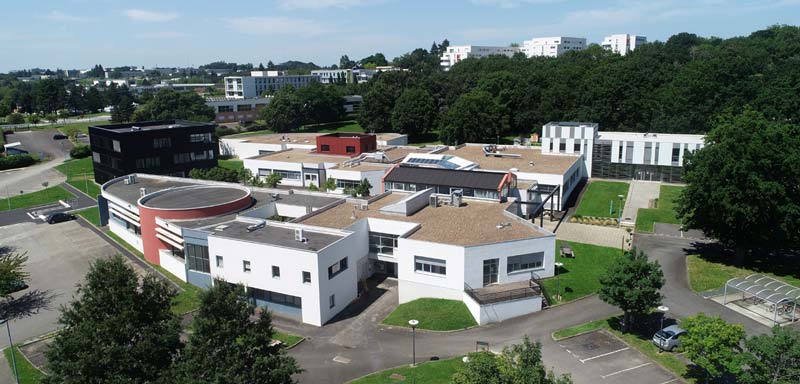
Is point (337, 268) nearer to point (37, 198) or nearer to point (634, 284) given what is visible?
point (634, 284)

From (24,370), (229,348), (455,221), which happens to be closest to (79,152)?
(24,370)

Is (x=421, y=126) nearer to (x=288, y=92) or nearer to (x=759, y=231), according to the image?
(x=288, y=92)

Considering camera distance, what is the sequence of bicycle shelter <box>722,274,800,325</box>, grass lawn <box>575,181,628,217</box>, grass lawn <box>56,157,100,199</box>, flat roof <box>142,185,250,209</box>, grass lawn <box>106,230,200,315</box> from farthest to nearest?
grass lawn <box>56,157,100,199</box> → grass lawn <box>575,181,628,217</box> → flat roof <box>142,185,250,209</box> → grass lawn <box>106,230,200,315</box> → bicycle shelter <box>722,274,800,325</box>

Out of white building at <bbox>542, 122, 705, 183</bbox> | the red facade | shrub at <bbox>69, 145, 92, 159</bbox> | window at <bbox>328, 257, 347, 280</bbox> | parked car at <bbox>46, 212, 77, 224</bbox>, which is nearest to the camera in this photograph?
window at <bbox>328, 257, 347, 280</bbox>

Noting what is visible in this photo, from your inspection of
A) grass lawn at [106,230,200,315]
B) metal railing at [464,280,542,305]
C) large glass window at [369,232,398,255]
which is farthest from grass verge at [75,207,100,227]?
metal railing at [464,280,542,305]

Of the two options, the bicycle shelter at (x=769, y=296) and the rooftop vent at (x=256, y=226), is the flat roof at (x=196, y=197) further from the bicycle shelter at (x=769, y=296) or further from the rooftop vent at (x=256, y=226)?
the bicycle shelter at (x=769, y=296)

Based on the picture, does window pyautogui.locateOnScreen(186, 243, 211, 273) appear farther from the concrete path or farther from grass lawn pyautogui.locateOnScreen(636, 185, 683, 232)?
the concrete path
